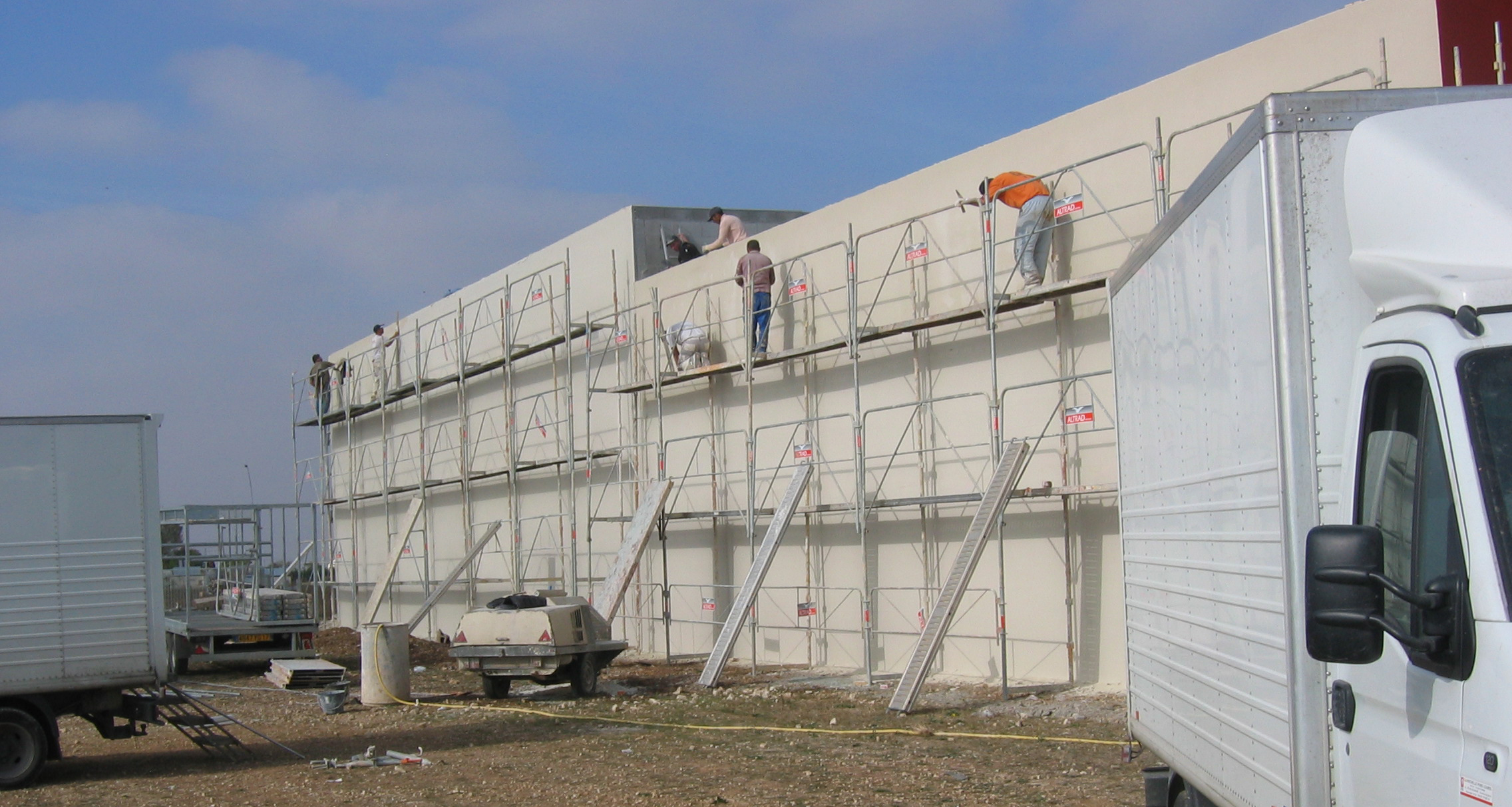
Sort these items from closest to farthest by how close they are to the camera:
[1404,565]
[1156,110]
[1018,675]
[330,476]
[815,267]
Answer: [1404,565], [1156,110], [1018,675], [815,267], [330,476]

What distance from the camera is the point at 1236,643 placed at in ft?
14.9

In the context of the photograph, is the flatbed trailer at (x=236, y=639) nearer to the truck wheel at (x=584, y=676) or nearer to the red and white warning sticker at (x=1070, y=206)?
the truck wheel at (x=584, y=676)

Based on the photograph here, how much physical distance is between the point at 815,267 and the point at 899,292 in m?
1.63

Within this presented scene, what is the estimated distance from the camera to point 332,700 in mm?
14008

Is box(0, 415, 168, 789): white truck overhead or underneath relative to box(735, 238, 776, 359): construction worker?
underneath

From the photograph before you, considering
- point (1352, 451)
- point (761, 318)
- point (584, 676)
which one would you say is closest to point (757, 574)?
point (584, 676)

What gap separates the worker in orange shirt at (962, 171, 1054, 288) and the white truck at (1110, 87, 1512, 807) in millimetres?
7207

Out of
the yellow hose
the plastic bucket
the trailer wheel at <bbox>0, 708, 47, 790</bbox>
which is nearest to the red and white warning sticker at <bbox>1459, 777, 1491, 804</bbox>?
the yellow hose

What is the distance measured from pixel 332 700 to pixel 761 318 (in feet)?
21.1

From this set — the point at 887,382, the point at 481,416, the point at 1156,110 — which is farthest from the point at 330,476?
the point at 1156,110

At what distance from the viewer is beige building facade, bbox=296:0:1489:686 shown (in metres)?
11.9

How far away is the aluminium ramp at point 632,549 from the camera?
666 inches

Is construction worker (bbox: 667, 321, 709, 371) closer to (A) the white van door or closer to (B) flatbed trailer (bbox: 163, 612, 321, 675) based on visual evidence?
(B) flatbed trailer (bbox: 163, 612, 321, 675)

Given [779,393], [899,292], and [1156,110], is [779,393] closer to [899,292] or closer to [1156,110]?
[899,292]
